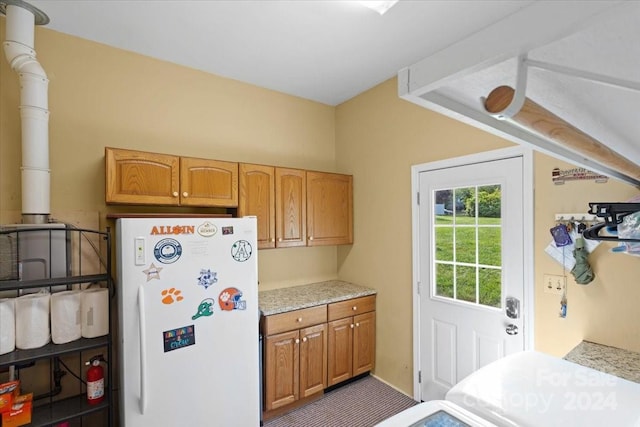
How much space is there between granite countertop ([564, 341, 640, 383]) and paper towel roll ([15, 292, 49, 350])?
9.07ft

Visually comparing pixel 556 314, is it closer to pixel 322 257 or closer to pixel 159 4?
pixel 322 257

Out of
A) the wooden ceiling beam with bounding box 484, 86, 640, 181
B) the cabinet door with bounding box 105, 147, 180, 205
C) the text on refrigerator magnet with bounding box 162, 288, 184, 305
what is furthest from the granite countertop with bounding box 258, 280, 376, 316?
the wooden ceiling beam with bounding box 484, 86, 640, 181

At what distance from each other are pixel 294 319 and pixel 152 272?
1166 mm

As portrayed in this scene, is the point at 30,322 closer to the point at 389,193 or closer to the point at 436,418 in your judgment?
the point at 436,418

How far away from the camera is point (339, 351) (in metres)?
2.76

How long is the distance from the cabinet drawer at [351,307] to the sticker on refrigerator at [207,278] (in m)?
1.10

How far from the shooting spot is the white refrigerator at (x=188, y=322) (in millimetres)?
1726

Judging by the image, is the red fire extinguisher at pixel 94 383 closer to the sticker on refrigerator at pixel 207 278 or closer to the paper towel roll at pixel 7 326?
the paper towel roll at pixel 7 326

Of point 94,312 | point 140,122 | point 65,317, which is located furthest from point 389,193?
point 65,317

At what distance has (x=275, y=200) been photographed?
2699mm

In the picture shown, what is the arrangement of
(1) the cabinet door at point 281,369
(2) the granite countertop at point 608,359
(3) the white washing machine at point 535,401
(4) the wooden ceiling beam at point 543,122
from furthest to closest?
(1) the cabinet door at point 281,369, (2) the granite countertop at point 608,359, (3) the white washing machine at point 535,401, (4) the wooden ceiling beam at point 543,122

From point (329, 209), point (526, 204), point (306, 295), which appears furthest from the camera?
point (329, 209)

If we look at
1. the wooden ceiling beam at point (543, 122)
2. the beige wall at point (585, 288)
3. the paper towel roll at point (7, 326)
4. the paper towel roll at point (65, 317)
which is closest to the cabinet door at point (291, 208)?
the paper towel roll at point (65, 317)

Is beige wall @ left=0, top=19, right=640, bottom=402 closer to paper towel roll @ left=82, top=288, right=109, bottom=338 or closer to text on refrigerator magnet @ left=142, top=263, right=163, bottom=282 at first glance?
paper towel roll @ left=82, top=288, right=109, bottom=338
